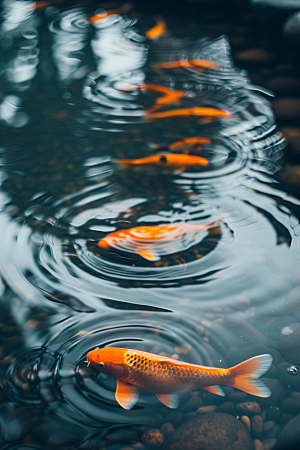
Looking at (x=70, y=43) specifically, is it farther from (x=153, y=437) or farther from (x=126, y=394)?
(x=153, y=437)

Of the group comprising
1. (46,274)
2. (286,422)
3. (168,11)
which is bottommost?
(286,422)

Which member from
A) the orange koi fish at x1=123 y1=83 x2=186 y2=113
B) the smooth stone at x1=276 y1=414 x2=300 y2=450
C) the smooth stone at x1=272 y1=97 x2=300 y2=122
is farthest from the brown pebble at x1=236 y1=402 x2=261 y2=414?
the orange koi fish at x1=123 y1=83 x2=186 y2=113

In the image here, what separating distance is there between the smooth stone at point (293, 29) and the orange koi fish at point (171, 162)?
3.03m

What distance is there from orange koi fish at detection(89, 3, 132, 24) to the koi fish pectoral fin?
5634 mm

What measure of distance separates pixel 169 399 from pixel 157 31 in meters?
5.91

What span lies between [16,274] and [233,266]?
136cm

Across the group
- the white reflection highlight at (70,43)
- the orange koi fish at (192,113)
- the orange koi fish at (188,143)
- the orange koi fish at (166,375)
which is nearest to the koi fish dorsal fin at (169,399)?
the orange koi fish at (166,375)

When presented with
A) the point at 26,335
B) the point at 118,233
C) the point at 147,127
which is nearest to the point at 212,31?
the point at 147,127

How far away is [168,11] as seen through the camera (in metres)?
7.04

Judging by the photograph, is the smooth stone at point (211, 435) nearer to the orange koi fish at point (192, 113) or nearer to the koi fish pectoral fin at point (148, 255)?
the koi fish pectoral fin at point (148, 255)

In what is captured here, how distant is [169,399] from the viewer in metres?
1.80

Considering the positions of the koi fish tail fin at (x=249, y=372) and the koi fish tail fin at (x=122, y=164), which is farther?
the koi fish tail fin at (x=122, y=164)

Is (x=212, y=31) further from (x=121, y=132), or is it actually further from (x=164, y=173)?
(x=164, y=173)

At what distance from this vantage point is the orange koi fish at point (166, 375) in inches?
70.0
